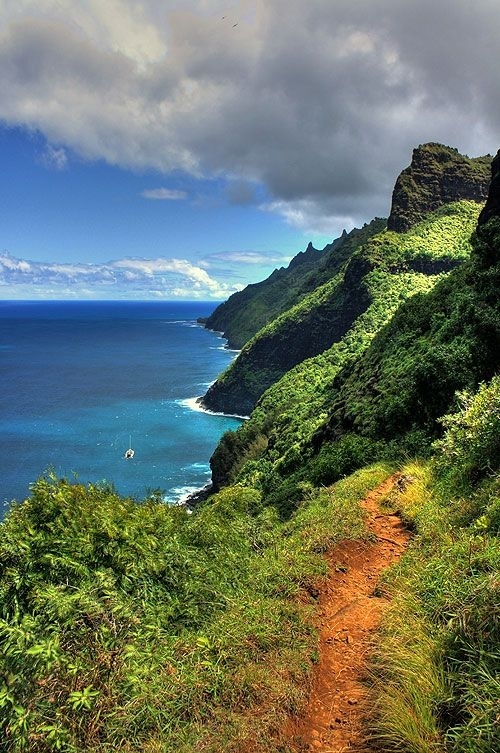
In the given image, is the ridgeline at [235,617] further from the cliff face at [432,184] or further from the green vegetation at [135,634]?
the cliff face at [432,184]

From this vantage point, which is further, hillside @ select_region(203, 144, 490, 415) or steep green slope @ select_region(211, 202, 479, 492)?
hillside @ select_region(203, 144, 490, 415)

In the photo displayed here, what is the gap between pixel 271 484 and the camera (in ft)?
103

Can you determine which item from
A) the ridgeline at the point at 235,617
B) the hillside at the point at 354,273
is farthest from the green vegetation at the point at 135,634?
the hillside at the point at 354,273

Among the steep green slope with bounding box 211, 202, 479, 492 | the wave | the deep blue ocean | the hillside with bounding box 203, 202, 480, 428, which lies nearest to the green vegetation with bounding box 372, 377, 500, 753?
the steep green slope with bounding box 211, 202, 479, 492

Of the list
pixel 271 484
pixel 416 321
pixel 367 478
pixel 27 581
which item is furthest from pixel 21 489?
pixel 27 581

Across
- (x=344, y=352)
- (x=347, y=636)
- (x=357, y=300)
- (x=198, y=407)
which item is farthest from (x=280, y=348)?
(x=347, y=636)

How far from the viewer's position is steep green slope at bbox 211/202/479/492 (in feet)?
144

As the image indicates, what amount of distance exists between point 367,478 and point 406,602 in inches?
366

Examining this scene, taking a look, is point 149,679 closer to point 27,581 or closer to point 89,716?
point 89,716

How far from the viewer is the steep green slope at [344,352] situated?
43.9m

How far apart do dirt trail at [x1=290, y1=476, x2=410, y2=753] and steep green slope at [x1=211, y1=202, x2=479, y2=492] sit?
20.7 metres

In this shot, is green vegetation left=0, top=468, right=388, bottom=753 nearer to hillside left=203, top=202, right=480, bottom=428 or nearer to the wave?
hillside left=203, top=202, right=480, bottom=428

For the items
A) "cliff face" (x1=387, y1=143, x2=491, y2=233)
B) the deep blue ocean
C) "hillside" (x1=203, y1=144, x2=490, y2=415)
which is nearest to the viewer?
the deep blue ocean

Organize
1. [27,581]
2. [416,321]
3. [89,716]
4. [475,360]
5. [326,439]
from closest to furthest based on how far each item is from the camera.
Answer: [89,716]
[27,581]
[475,360]
[326,439]
[416,321]
